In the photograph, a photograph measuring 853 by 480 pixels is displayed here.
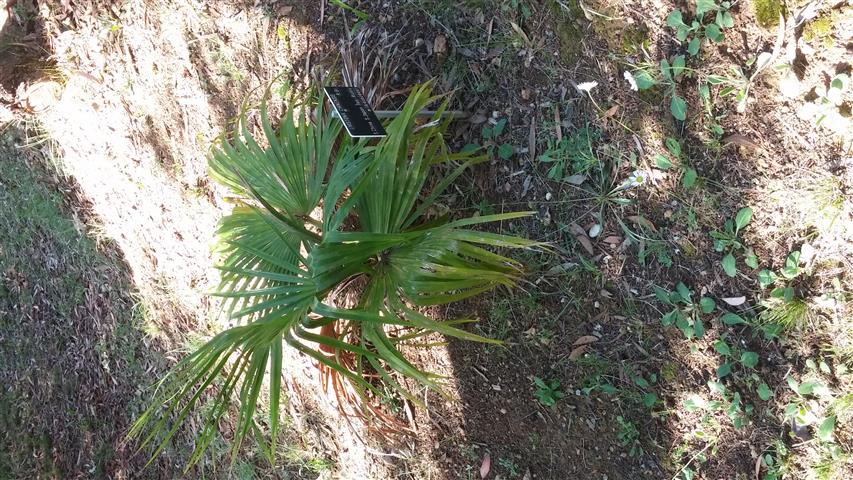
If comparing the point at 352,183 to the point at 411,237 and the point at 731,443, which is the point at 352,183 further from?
the point at 731,443

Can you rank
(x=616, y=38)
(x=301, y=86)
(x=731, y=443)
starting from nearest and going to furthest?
(x=731, y=443)
(x=616, y=38)
(x=301, y=86)

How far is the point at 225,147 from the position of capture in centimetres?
262

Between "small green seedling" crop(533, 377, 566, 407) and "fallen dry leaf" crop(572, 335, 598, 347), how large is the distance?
176 mm

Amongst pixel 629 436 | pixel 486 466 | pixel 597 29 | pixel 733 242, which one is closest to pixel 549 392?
pixel 629 436

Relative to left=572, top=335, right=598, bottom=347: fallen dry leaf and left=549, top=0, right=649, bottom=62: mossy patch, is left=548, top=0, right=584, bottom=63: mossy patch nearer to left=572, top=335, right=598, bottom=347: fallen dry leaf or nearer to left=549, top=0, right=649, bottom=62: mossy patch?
left=549, top=0, right=649, bottom=62: mossy patch

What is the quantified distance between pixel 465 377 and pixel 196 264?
1.83 metres

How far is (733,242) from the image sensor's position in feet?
7.44

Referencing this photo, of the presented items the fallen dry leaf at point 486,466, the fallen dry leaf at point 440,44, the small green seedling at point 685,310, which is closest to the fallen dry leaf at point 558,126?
the fallen dry leaf at point 440,44

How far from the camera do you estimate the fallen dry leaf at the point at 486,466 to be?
9.13ft

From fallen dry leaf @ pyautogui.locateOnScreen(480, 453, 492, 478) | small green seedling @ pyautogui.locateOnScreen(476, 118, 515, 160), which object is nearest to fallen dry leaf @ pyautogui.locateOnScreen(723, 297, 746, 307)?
small green seedling @ pyautogui.locateOnScreen(476, 118, 515, 160)

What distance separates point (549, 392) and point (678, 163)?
1.01m

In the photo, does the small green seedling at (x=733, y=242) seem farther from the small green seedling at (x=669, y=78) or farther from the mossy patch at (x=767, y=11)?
the mossy patch at (x=767, y=11)

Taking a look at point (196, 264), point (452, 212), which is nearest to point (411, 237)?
point (452, 212)

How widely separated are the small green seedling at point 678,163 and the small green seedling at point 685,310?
374 mm
